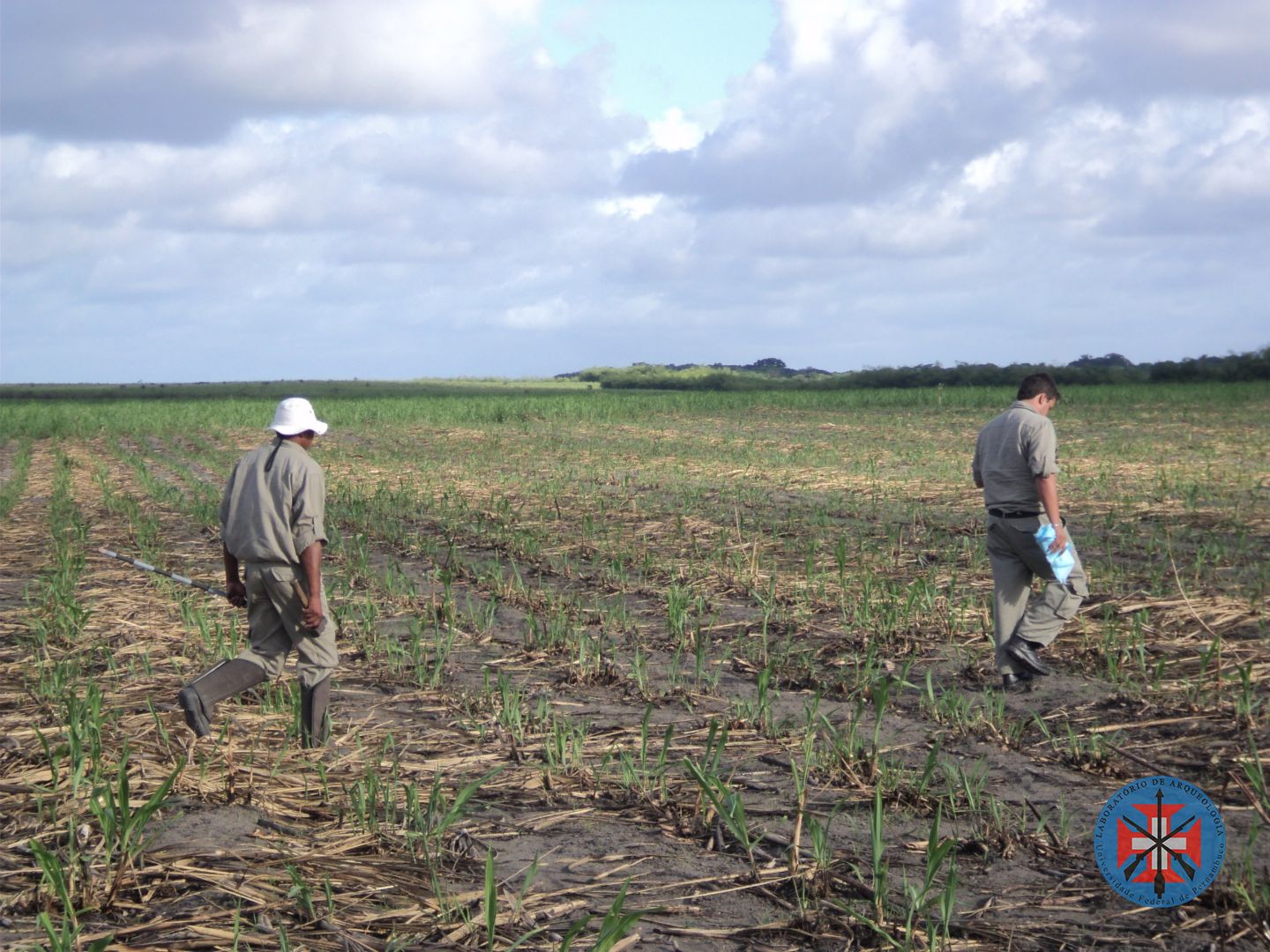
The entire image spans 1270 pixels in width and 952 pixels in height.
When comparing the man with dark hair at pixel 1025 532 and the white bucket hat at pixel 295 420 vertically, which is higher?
the white bucket hat at pixel 295 420

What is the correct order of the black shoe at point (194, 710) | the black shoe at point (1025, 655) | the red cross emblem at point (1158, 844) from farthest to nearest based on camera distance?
the black shoe at point (1025, 655)
the black shoe at point (194, 710)
the red cross emblem at point (1158, 844)

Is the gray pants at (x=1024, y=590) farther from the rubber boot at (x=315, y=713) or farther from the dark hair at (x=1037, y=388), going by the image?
the rubber boot at (x=315, y=713)

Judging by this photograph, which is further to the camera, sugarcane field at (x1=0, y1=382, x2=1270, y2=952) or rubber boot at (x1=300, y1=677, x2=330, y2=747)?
rubber boot at (x1=300, y1=677, x2=330, y2=747)

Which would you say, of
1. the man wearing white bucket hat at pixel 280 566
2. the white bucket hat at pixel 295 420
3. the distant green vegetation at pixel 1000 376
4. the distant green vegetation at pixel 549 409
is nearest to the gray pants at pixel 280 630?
the man wearing white bucket hat at pixel 280 566

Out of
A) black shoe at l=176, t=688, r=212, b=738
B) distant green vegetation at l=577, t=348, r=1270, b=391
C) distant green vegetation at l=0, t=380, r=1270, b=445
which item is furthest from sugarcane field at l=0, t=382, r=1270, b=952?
distant green vegetation at l=577, t=348, r=1270, b=391

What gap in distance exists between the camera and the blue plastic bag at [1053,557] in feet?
21.5

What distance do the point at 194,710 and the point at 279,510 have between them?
1.01 m

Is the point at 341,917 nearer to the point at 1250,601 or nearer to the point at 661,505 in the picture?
the point at 1250,601

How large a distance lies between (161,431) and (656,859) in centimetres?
3436

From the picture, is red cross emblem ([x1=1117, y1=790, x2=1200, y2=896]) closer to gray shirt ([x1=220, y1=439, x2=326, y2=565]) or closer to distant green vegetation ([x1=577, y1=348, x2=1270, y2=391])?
gray shirt ([x1=220, y1=439, x2=326, y2=565])

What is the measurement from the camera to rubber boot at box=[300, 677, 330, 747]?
224 inches

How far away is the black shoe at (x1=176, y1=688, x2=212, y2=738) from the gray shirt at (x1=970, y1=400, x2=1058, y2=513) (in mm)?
4310

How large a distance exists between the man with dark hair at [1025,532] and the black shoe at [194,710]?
4.23 meters

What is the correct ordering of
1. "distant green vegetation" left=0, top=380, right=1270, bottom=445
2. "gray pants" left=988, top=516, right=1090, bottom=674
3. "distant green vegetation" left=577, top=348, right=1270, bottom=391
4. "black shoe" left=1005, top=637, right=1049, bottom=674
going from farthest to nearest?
"distant green vegetation" left=577, top=348, right=1270, bottom=391
"distant green vegetation" left=0, top=380, right=1270, bottom=445
"gray pants" left=988, top=516, right=1090, bottom=674
"black shoe" left=1005, top=637, right=1049, bottom=674
